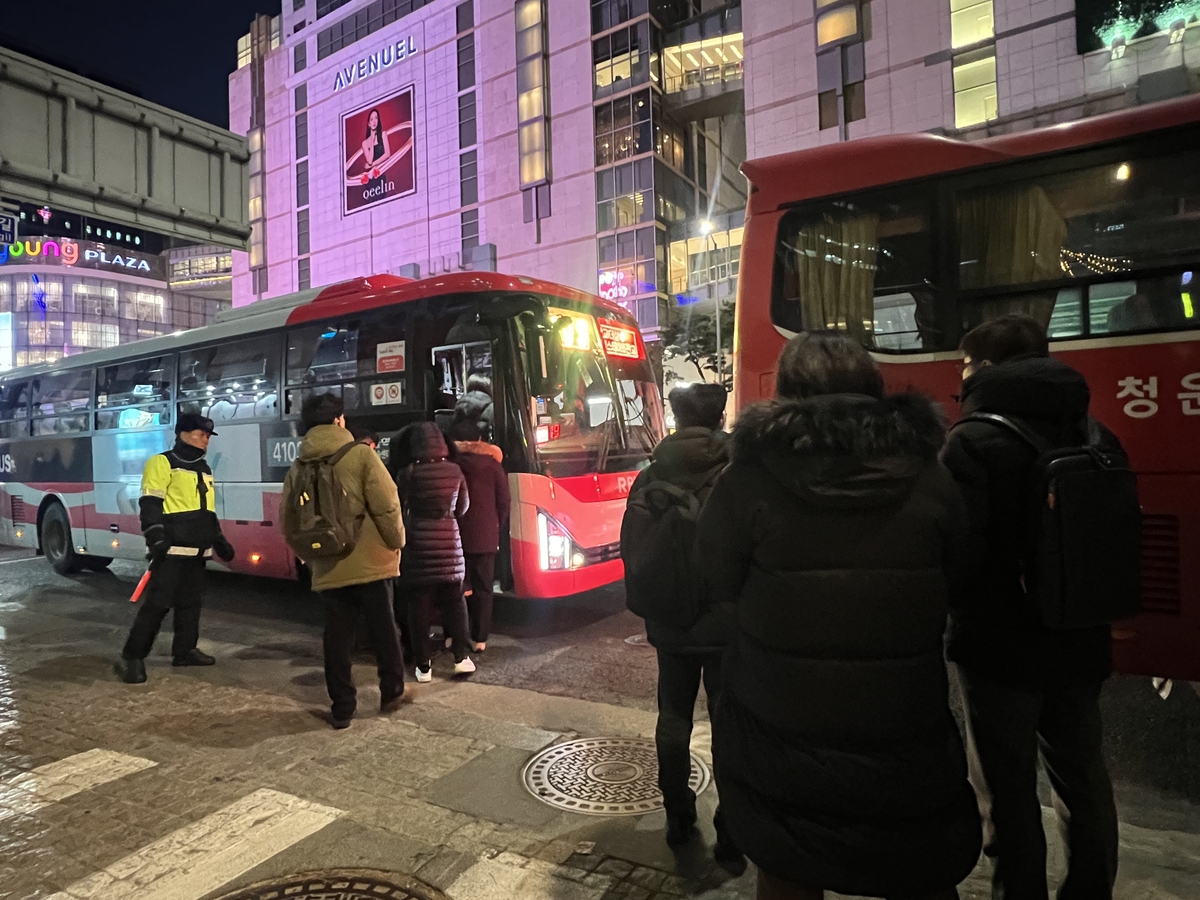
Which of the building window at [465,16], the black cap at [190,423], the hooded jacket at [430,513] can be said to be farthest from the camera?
the building window at [465,16]

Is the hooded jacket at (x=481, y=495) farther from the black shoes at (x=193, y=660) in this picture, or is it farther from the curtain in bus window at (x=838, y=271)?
the curtain in bus window at (x=838, y=271)

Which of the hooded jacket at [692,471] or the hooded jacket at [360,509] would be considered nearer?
the hooded jacket at [692,471]

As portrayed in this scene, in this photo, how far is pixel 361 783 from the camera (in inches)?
157

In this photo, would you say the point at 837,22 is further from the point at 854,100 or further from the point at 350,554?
the point at 350,554

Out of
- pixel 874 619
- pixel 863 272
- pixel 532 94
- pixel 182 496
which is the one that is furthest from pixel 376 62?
pixel 874 619

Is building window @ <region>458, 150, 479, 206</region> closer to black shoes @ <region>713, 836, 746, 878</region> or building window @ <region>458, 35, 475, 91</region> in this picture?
building window @ <region>458, 35, 475, 91</region>

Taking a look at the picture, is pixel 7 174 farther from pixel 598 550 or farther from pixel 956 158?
pixel 956 158

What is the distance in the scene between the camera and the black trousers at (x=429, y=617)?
225 inches

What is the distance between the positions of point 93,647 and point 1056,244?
27.9 ft

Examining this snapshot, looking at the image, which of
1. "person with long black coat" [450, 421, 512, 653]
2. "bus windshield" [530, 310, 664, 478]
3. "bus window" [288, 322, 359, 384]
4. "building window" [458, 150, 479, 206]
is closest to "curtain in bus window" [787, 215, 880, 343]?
"bus windshield" [530, 310, 664, 478]

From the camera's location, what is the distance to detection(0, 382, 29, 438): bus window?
482 inches

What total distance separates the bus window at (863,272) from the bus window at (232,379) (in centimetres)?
604

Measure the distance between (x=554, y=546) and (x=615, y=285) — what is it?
30.2 m

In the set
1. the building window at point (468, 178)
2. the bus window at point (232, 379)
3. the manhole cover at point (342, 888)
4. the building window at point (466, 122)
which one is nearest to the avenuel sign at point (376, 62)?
the building window at point (466, 122)
